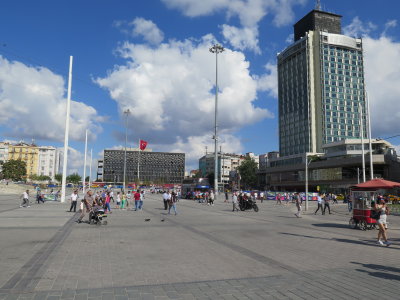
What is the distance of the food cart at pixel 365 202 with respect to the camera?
52.3ft

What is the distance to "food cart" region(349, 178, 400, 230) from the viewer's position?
15953mm

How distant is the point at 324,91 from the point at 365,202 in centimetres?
10407

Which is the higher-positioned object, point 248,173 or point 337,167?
point 337,167

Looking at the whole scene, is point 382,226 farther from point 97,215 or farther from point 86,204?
point 86,204

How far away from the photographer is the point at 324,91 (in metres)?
113

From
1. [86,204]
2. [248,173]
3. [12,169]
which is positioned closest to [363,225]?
[86,204]

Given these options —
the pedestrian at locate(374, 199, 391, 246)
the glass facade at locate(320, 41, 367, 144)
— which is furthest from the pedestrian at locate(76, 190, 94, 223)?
the glass facade at locate(320, 41, 367, 144)

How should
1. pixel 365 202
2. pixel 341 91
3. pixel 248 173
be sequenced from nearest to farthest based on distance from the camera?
pixel 365 202 → pixel 248 173 → pixel 341 91

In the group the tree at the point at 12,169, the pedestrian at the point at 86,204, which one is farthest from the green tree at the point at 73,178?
the pedestrian at the point at 86,204

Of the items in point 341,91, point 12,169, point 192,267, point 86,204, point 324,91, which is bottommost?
point 192,267

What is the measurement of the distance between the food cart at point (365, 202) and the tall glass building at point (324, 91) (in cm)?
9889

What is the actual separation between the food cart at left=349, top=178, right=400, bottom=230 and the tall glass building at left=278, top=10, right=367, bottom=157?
98891 mm

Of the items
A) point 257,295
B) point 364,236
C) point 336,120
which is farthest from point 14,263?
point 336,120

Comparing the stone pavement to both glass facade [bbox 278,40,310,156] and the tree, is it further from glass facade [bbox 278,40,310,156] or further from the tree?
glass facade [bbox 278,40,310,156]
